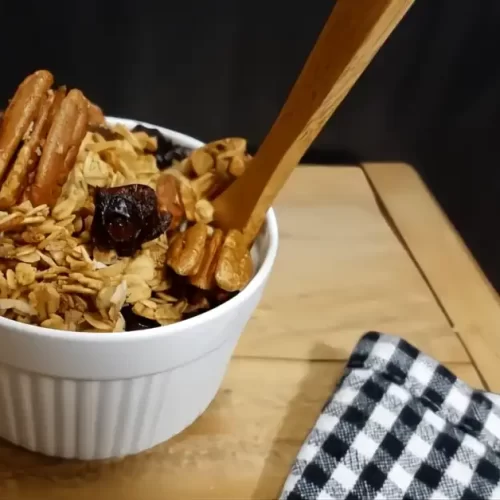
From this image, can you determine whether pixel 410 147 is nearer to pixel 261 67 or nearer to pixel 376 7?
pixel 261 67

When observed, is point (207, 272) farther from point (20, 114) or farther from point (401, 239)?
point (401, 239)

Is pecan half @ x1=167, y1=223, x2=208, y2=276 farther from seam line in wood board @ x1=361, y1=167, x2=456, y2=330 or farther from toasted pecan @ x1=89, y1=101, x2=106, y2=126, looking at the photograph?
seam line in wood board @ x1=361, y1=167, x2=456, y2=330

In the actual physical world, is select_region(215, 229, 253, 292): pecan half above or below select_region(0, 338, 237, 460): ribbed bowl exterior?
above

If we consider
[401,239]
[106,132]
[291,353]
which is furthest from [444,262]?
[106,132]

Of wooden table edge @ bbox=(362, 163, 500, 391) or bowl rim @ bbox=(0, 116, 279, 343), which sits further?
wooden table edge @ bbox=(362, 163, 500, 391)

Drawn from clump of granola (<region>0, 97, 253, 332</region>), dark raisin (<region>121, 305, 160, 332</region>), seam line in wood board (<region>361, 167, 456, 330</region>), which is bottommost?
seam line in wood board (<region>361, 167, 456, 330</region>)

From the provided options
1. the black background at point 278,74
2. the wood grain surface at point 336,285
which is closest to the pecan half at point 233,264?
the wood grain surface at point 336,285

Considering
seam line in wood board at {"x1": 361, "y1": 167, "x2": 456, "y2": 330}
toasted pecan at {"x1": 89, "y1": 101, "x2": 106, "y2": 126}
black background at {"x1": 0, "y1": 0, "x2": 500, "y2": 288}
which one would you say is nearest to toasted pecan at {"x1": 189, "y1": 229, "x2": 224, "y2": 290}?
toasted pecan at {"x1": 89, "y1": 101, "x2": 106, "y2": 126}

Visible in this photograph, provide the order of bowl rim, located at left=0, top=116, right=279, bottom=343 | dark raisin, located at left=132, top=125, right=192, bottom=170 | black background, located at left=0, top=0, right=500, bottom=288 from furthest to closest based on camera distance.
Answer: black background, located at left=0, top=0, right=500, bottom=288 → dark raisin, located at left=132, top=125, right=192, bottom=170 → bowl rim, located at left=0, top=116, right=279, bottom=343

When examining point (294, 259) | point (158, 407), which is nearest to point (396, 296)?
point (294, 259)
